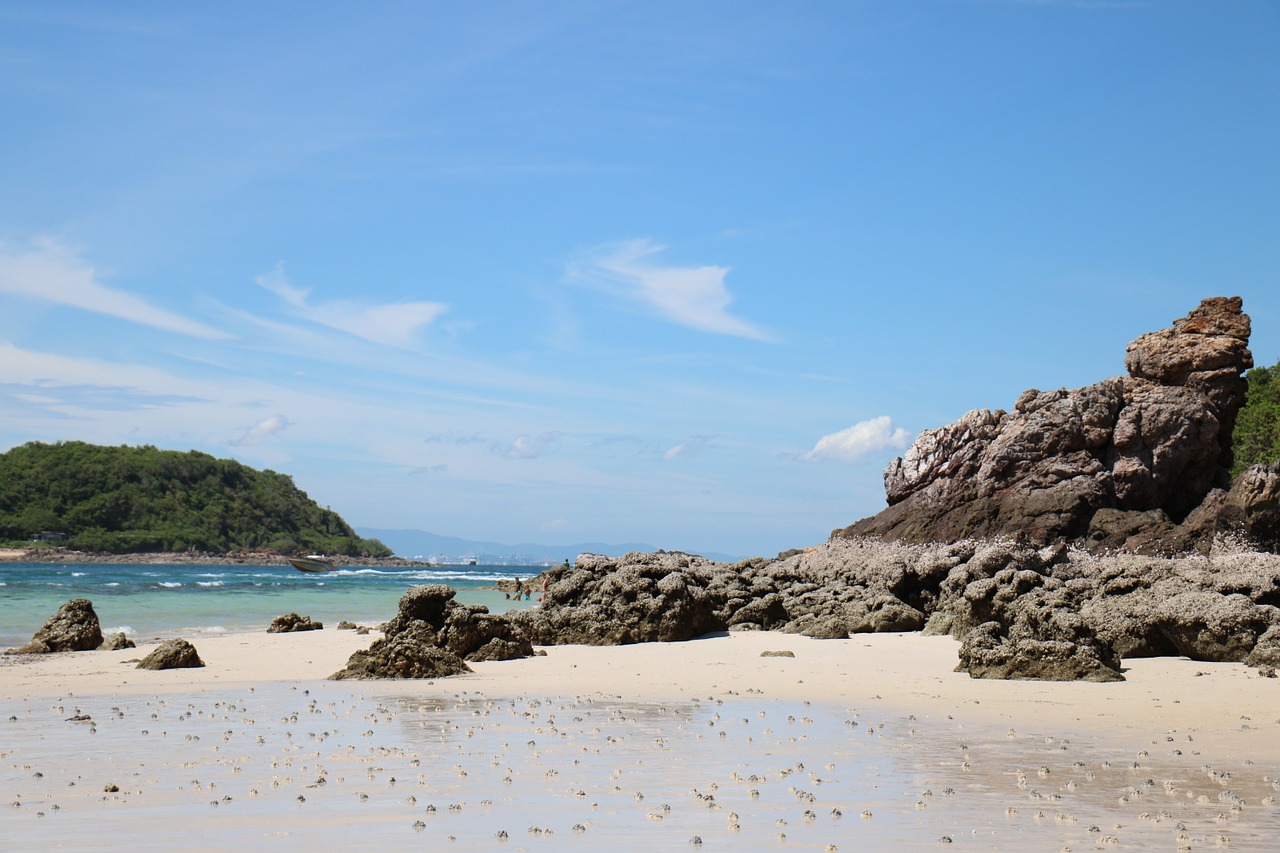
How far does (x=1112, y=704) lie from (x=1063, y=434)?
18832 mm

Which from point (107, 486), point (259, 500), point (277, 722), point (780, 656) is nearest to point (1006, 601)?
point (780, 656)

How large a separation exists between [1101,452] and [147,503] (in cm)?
13848

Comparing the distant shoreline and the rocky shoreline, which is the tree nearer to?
the rocky shoreline

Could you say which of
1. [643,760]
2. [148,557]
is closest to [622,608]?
[643,760]

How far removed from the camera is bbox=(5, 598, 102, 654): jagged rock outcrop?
1893 centimetres

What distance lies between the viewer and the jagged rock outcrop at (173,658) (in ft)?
50.7

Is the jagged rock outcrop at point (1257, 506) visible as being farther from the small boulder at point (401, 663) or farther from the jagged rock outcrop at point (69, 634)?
the jagged rock outcrop at point (69, 634)

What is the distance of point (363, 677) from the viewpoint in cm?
1407

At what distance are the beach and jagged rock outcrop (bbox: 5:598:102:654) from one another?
14.8ft

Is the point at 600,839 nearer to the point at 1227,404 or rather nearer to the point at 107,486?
the point at 1227,404

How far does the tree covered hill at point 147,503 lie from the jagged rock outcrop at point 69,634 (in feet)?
397

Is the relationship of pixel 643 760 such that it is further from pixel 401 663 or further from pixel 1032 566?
pixel 1032 566

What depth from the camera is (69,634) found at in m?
19.2

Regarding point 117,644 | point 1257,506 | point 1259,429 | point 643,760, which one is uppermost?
point 1259,429
